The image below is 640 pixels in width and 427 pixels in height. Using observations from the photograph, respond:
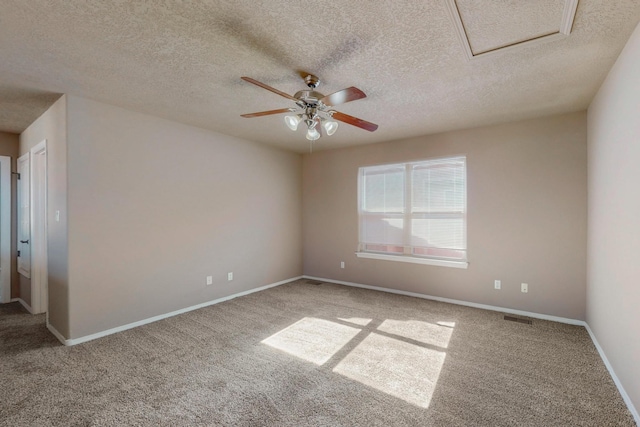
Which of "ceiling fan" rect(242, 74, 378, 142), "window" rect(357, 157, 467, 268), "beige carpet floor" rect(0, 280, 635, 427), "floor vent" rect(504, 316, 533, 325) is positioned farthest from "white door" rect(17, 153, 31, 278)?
"floor vent" rect(504, 316, 533, 325)

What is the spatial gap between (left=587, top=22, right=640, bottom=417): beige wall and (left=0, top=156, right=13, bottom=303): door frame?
270 inches

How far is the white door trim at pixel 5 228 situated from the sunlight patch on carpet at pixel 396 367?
4.96m

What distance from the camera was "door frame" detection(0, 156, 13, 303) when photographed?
13.6 feet

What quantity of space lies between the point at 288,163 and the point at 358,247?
6.67 ft

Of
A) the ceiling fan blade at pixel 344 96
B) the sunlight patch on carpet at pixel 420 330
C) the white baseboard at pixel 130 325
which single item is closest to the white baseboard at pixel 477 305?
the sunlight patch on carpet at pixel 420 330

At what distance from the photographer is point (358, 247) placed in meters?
5.12

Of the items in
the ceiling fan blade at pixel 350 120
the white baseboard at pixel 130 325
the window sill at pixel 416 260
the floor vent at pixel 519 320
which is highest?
the ceiling fan blade at pixel 350 120

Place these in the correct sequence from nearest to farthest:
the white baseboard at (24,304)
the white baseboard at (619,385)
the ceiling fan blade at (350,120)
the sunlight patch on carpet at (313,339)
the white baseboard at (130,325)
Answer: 1. the white baseboard at (619,385)
2. the ceiling fan blade at (350,120)
3. the sunlight patch on carpet at (313,339)
4. the white baseboard at (130,325)
5. the white baseboard at (24,304)

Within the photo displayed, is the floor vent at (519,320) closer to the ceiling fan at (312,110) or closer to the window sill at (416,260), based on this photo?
the window sill at (416,260)

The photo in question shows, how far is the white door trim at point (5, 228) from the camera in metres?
4.13

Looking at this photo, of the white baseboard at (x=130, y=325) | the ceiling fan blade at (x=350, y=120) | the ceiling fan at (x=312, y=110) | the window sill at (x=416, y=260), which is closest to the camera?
the ceiling fan at (x=312, y=110)

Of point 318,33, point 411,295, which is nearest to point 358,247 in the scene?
point 411,295

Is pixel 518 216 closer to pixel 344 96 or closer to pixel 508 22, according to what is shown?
pixel 508 22

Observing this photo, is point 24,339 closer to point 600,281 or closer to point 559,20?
point 559,20
